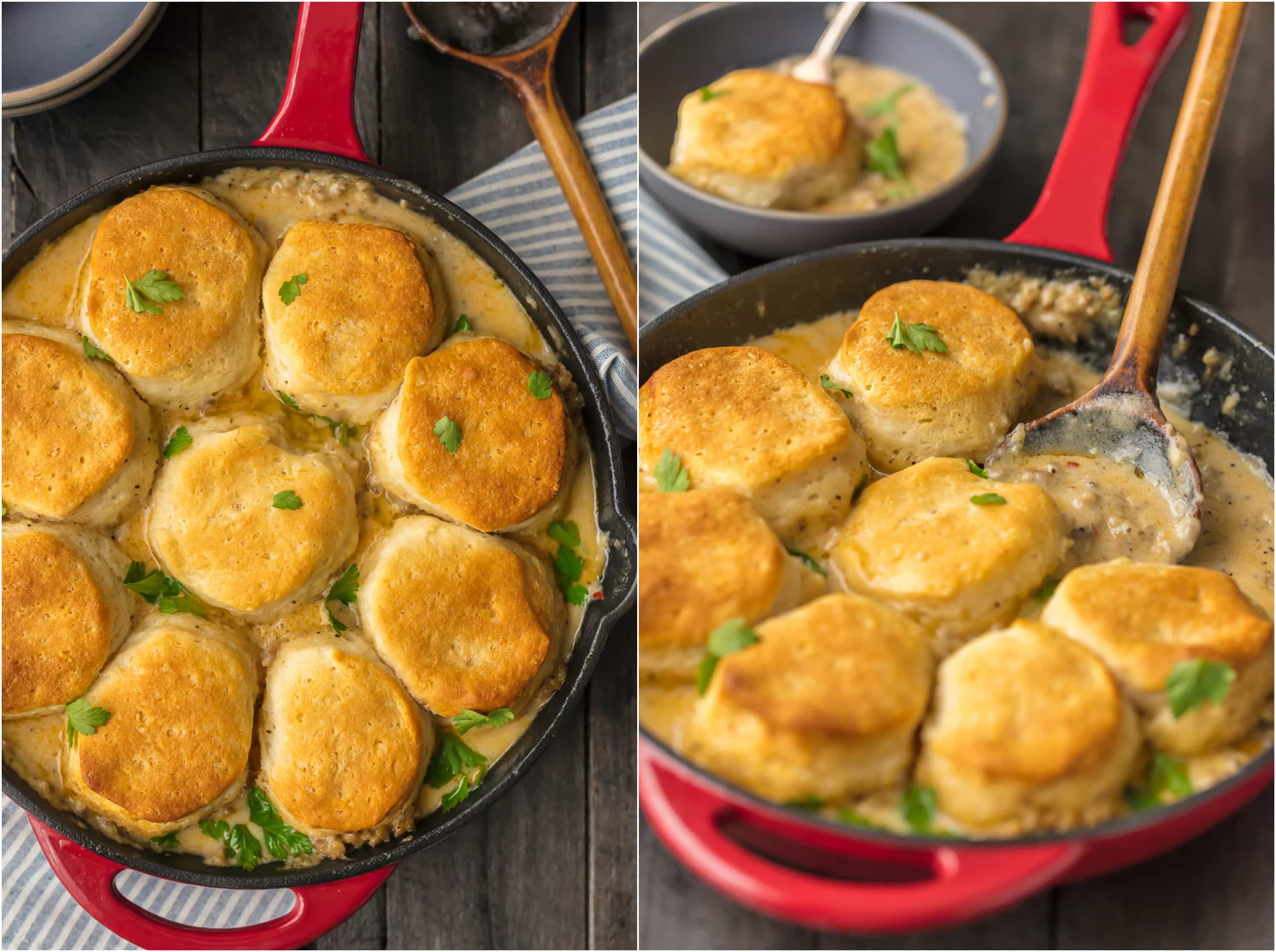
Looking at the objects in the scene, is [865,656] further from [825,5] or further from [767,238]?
[825,5]

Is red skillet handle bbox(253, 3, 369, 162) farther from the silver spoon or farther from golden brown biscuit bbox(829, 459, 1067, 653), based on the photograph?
golden brown biscuit bbox(829, 459, 1067, 653)

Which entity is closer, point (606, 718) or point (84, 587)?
point (84, 587)

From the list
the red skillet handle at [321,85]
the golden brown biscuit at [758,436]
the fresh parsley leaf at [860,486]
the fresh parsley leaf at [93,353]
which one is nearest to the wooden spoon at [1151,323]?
the fresh parsley leaf at [860,486]

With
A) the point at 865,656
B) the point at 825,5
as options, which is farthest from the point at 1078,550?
the point at 825,5

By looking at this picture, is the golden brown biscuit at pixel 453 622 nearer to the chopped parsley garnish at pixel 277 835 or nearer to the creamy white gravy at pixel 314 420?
the creamy white gravy at pixel 314 420

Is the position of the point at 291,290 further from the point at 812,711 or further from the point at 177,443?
the point at 812,711

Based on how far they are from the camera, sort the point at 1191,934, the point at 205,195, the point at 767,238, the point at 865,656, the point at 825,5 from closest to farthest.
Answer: the point at 865,656 < the point at 1191,934 < the point at 205,195 < the point at 767,238 < the point at 825,5

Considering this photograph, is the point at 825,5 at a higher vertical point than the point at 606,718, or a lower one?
higher
